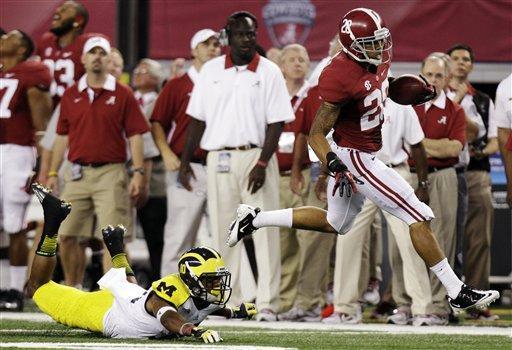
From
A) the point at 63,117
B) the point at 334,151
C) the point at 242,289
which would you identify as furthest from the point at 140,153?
the point at 334,151

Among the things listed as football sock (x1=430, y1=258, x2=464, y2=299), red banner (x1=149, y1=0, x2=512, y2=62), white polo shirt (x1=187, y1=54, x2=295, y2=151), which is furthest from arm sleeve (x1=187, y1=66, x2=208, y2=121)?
red banner (x1=149, y1=0, x2=512, y2=62)

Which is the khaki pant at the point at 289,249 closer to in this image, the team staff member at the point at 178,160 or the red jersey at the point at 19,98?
the team staff member at the point at 178,160

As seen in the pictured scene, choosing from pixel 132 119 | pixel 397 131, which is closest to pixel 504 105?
pixel 397 131

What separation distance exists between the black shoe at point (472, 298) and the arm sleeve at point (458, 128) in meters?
2.67

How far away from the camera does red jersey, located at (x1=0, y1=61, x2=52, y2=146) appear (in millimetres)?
12781

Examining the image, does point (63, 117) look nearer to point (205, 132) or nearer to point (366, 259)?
Answer: point (205, 132)

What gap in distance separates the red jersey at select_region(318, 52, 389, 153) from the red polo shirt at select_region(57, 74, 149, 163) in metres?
2.95

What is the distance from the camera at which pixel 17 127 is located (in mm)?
12828

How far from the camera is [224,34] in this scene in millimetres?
12320

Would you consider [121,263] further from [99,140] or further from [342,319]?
[99,140]

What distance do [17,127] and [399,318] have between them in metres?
3.44

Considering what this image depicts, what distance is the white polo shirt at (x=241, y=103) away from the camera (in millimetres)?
11891

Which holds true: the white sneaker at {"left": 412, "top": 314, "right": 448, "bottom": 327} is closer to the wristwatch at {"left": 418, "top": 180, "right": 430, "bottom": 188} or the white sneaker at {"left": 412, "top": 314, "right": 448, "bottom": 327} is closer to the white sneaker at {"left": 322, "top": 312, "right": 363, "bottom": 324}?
the white sneaker at {"left": 322, "top": 312, "right": 363, "bottom": 324}

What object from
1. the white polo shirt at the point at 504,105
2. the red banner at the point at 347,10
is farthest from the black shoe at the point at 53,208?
the red banner at the point at 347,10
